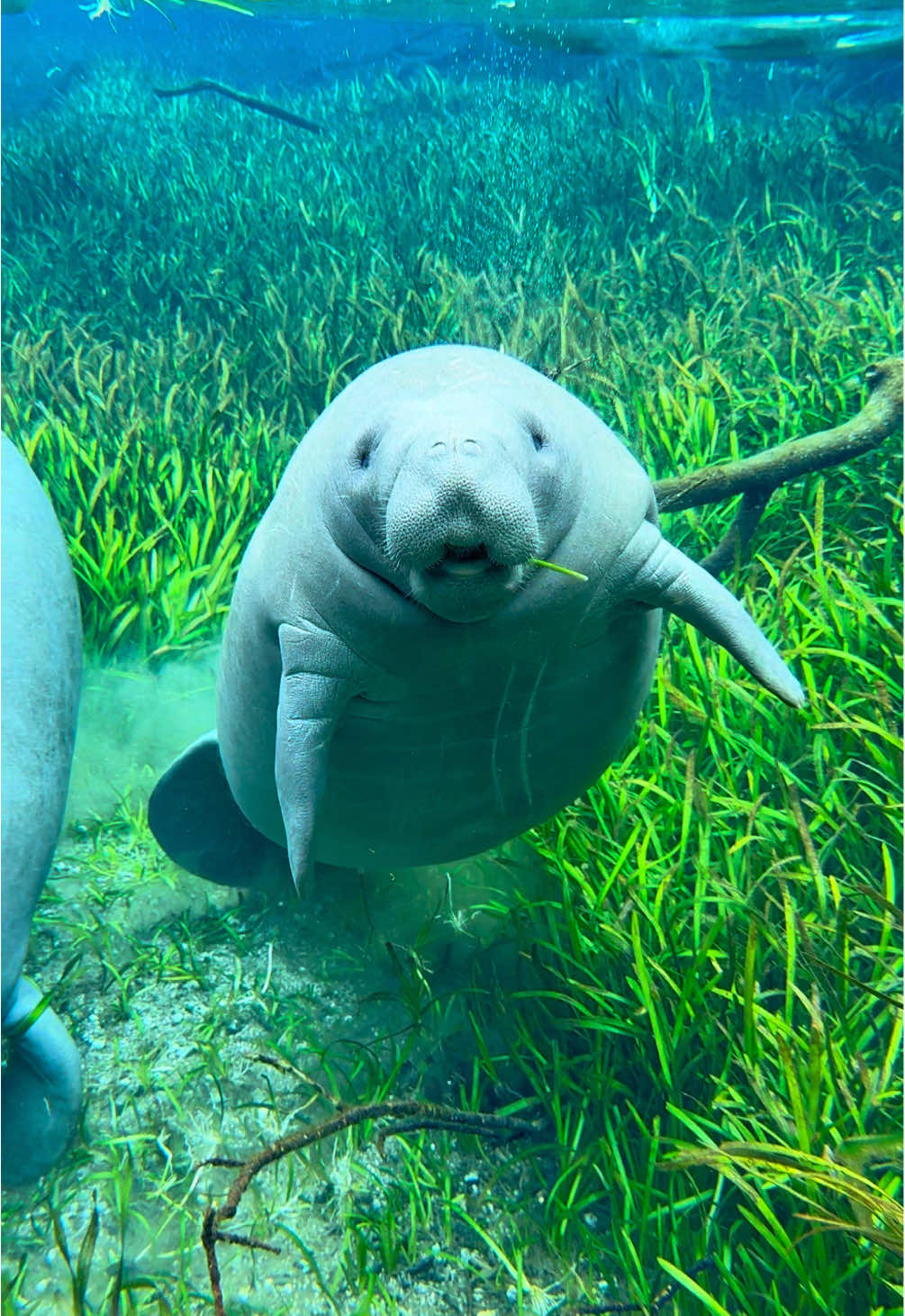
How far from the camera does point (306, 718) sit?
2064mm

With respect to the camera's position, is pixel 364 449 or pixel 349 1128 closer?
pixel 364 449

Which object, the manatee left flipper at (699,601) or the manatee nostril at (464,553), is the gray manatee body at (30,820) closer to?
the manatee nostril at (464,553)

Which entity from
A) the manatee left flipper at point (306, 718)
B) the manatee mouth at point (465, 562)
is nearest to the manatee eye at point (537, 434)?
the manatee mouth at point (465, 562)

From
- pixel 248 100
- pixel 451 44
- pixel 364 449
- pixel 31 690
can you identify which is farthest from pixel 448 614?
pixel 451 44

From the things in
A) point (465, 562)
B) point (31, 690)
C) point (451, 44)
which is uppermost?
point (451, 44)

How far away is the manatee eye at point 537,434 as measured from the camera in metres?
1.78

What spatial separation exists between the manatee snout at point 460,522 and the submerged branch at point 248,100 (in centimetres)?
1083

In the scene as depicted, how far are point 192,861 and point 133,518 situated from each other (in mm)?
2013

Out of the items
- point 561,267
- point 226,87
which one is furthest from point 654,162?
point 226,87

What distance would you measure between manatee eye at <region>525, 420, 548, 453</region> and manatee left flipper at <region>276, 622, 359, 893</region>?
1.96 ft

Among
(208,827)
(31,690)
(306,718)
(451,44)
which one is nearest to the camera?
(306,718)

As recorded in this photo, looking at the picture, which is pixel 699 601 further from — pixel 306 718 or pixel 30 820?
pixel 30 820

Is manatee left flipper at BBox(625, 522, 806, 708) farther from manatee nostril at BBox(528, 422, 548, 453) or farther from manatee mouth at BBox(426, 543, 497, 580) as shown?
manatee mouth at BBox(426, 543, 497, 580)

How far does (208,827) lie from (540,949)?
124cm
